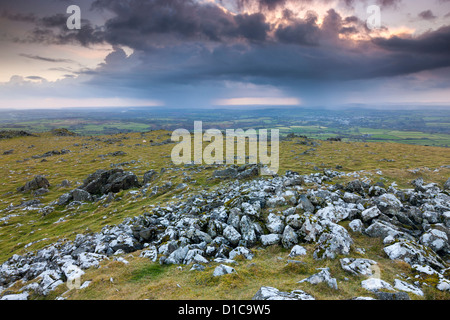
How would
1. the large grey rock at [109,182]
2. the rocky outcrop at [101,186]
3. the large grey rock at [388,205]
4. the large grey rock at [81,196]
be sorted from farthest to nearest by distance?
the large grey rock at [109,182] → the rocky outcrop at [101,186] → the large grey rock at [81,196] → the large grey rock at [388,205]

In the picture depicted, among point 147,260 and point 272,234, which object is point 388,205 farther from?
point 147,260

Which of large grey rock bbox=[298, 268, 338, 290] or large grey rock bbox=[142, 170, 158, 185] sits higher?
large grey rock bbox=[298, 268, 338, 290]

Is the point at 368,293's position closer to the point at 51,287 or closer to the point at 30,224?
the point at 51,287

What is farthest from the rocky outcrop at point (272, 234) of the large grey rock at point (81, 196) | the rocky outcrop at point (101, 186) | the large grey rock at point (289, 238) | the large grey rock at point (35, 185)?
the large grey rock at point (35, 185)

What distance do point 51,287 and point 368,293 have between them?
1539cm

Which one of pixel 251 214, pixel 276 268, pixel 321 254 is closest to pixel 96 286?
pixel 276 268

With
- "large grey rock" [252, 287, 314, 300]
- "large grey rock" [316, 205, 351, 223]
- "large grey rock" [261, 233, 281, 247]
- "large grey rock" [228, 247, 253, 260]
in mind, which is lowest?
"large grey rock" [228, 247, 253, 260]

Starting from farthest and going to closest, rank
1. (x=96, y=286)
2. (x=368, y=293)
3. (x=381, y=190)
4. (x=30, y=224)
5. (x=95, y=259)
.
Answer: (x=30, y=224) < (x=381, y=190) < (x=95, y=259) < (x=96, y=286) < (x=368, y=293)

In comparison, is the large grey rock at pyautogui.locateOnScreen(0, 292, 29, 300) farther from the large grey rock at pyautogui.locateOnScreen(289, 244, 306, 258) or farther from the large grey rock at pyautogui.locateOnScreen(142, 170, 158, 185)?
the large grey rock at pyautogui.locateOnScreen(142, 170, 158, 185)

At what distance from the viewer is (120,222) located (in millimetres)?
20141

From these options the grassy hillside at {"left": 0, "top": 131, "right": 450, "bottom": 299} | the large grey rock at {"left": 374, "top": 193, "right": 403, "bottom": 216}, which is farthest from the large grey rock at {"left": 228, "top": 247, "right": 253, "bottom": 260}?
the large grey rock at {"left": 374, "top": 193, "right": 403, "bottom": 216}

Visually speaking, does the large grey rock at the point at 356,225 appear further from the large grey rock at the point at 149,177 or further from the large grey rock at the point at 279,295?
the large grey rock at the point at 149,177

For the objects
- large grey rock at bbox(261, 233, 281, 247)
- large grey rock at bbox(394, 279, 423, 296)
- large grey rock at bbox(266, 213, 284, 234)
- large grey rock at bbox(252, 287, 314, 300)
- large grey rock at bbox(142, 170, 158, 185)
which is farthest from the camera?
large grey rock at bbox(142, 170, 158, 185)

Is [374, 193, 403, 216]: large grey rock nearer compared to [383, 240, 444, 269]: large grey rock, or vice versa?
[383, 240, 444, 269]: large grey rock
